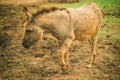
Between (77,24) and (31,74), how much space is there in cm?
164

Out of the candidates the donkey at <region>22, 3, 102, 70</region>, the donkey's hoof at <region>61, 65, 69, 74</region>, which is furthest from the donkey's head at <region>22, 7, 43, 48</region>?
the donkey's hoof at <region>61, 65, 69, 74</region>

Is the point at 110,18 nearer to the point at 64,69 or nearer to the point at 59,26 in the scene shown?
the point at 64,69

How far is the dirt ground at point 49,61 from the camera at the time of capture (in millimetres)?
5930

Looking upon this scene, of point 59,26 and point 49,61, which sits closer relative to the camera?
point 59,26

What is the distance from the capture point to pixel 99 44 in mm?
7789

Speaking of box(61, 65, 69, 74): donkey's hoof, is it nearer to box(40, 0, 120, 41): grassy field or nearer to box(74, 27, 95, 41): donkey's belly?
box(74, 27, 95, 41): donkey's belly

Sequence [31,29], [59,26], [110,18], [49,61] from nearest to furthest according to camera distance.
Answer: [31,29] → [59,26] → [49,61] → [110,18]

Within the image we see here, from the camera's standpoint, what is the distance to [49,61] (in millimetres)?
6695

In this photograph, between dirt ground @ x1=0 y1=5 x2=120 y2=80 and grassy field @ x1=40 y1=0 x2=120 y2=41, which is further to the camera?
grassy field @ x1=40 y1=0 x2=120 y2=41

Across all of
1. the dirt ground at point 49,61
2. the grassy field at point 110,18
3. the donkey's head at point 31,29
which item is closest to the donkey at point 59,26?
the donkey's head at point 31,29

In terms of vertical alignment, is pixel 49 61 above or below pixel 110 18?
below

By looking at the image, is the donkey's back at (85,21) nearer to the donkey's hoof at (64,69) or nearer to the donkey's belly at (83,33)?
the donkey's belly at (83,33)

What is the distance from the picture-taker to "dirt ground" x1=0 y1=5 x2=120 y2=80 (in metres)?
5.93

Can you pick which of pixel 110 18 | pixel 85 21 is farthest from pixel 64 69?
pixel 110 18
